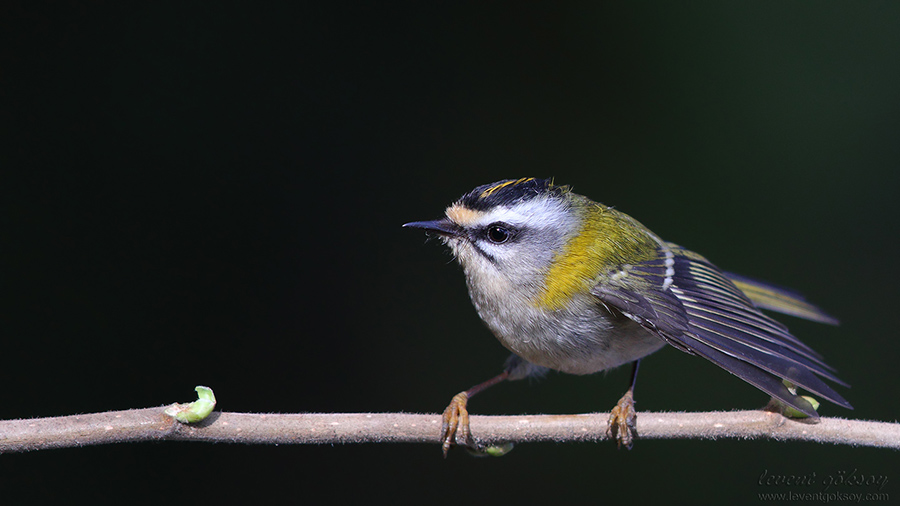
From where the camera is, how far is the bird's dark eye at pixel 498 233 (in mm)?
1963

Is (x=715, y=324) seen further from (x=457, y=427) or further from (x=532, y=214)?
(x=457, y=427)

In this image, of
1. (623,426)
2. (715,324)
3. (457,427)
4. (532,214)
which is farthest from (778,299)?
(457,427)

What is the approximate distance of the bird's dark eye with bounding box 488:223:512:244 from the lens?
6.44ft

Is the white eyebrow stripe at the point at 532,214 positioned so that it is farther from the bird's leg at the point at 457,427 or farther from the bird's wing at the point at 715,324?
the bird's leg at the point at 457,427

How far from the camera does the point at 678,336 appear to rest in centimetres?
187

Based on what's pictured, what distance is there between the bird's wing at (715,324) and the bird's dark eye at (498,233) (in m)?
0.29

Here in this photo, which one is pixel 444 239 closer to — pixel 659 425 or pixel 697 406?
pixel 659 425

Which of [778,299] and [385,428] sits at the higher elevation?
[385,428]

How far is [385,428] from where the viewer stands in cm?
164

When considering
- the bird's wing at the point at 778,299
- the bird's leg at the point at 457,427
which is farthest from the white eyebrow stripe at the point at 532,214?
the bird's wing at the point at 778,299

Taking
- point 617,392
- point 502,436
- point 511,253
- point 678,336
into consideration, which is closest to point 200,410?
point 502,436

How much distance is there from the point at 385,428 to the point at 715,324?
3.26ft

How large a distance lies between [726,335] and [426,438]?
87 centimetres

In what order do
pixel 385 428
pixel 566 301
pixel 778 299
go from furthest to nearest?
pixel 778 299 → pixel 566 301 → pixel 385 428
